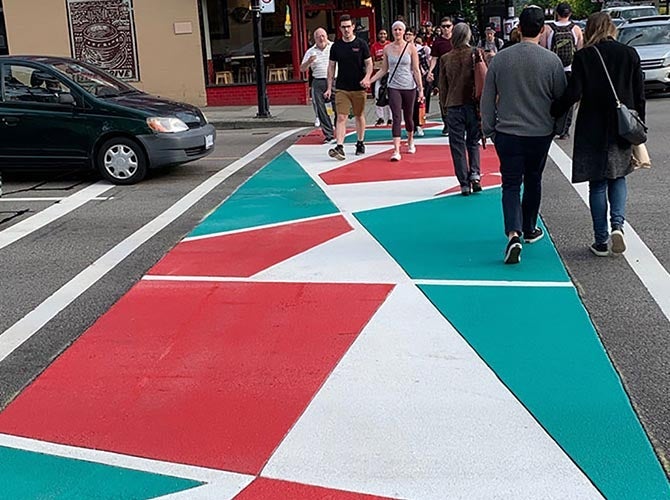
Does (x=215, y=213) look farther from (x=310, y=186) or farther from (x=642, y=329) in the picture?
(x=642, y=329)

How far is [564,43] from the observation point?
12906 mm

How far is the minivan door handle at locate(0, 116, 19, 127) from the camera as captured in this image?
35.7ft

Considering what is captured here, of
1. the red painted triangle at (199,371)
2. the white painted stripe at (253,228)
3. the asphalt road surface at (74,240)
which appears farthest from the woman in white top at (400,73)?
the red painted triangle at (199,371)

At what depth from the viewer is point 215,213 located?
8.98 m

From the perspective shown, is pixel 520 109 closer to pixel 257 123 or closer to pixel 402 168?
pixel 402 168

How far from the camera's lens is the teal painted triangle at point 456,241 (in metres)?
6.45

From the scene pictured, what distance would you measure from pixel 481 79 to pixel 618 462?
17.6 feet

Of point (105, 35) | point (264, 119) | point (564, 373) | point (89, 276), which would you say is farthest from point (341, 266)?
point (105, 35)

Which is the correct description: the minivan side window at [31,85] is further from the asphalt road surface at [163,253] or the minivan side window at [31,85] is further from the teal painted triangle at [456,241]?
the teal painted triangle at [456,241]

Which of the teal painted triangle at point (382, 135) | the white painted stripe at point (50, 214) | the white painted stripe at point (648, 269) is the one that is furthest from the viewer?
the teal painted triangle at point (382, 135)

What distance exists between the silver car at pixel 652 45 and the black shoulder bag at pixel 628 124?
12471 mm

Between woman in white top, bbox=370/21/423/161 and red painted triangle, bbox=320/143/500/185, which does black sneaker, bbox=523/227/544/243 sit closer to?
red painted triangle, bbox=320/143/500/185

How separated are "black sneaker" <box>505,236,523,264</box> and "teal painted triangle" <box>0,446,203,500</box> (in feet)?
11.9

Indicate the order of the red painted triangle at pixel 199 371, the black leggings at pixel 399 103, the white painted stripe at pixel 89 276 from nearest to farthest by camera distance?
the red painted triangle at pixel 199 371 → the white painted stripe at pixel 89 276 → the black leggings at pixel 399 103
